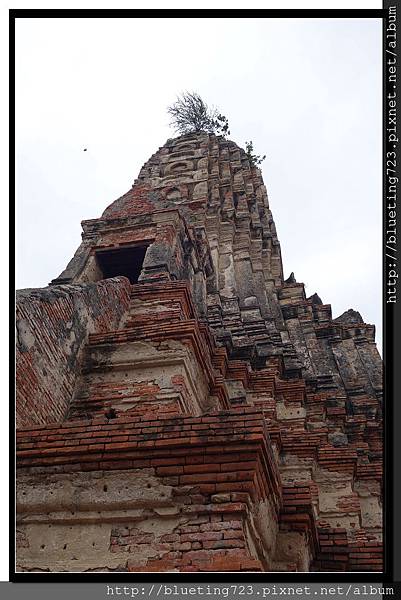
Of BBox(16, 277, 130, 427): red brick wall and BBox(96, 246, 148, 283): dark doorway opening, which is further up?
BBox(96, 246, 148, 283): dark doorway opening

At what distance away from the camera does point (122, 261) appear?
11.8m

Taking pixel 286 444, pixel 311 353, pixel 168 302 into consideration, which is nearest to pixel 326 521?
pixel 286 444

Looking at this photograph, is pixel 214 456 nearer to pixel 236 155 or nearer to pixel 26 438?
pixel 26 438

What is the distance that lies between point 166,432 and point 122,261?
7.17m

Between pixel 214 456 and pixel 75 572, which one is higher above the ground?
pixel 214 456

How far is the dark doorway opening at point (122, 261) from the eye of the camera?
37.2 ft

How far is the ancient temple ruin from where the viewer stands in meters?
4.57

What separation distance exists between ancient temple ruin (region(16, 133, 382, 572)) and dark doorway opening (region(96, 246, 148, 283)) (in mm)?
27

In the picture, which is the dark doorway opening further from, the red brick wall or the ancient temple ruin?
the red brick wall

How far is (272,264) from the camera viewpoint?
24484 millimetres

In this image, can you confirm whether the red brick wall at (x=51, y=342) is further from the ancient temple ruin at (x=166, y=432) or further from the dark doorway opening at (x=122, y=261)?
the dark doorway opening at (x=122, y=261)

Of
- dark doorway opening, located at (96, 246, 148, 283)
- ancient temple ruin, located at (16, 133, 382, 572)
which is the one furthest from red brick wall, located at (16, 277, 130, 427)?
dark doorway opening, located at (96, 246, 148, 283)

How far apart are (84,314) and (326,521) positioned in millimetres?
4138

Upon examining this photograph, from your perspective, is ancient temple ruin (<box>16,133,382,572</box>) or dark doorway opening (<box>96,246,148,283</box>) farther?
dark doorway opening (<box>96,246,148,283</box>)
